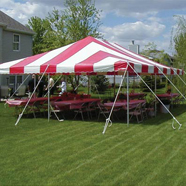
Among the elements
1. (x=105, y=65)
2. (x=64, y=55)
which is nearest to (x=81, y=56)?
(x=64, y=55)

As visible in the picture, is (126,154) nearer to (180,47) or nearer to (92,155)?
(92,155)

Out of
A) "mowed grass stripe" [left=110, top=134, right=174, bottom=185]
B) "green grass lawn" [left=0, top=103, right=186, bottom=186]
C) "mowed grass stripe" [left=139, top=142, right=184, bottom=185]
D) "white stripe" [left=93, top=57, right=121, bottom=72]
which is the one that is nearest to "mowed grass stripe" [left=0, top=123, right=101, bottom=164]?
"green grass lawn" [left=0, top=103, right=186, bottom=186]

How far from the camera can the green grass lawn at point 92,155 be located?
510cm

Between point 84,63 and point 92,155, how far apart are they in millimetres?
4594

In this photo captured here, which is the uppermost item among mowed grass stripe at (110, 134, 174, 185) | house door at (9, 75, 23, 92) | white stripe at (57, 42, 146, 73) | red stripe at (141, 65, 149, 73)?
white stripe at (57, 42, 146, 73)

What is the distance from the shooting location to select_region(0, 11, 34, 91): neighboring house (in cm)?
2353

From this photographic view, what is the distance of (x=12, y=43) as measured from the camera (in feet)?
80.4

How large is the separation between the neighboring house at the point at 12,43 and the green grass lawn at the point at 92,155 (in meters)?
14.4

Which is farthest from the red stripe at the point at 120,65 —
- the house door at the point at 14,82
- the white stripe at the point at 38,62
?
the house door at the point at 14,82

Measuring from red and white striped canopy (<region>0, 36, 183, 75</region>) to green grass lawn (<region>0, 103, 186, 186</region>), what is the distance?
186cm

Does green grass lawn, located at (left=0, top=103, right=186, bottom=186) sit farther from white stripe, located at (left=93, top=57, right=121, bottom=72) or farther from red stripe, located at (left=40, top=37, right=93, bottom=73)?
red stripe, located at (left=40, top=37, right=93, bottom=73)

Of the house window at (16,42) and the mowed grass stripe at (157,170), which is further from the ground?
the house window at (16,42)

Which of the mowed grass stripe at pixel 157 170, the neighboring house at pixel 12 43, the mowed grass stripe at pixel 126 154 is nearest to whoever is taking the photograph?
the mowed grass stripe at pixel 157 170

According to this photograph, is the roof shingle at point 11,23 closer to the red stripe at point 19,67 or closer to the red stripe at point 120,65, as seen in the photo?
the red stripe at point 19,67
